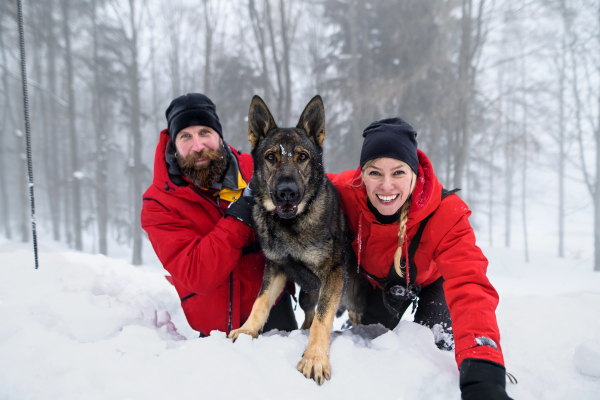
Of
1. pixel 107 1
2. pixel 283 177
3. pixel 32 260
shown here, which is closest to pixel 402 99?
pixel 283 177

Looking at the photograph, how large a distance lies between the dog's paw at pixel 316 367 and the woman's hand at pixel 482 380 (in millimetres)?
764

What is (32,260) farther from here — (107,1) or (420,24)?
(107,1)

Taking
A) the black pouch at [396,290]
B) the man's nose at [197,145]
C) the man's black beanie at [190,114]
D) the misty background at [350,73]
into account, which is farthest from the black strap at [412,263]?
the misty background at [350,73]

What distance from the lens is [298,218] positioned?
2.31m

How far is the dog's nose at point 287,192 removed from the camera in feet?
6.45

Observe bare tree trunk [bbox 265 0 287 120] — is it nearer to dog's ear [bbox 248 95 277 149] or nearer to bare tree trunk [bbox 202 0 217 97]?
bare tree trunk [bbox 202 0 217 97]

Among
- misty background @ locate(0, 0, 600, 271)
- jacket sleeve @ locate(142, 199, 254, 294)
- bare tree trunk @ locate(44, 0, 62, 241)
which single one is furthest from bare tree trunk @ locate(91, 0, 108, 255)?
jacket sleeve @ locate(142, 199, 254, 294)

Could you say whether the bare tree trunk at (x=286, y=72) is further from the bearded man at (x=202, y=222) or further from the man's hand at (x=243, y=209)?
the man's hand at (x=243, y=209)

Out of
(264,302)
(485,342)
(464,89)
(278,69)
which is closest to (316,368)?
(264,302)

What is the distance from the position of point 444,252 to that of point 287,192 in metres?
1.24

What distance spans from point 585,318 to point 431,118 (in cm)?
886

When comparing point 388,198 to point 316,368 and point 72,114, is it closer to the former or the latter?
point 316,368

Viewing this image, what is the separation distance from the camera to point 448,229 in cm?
209

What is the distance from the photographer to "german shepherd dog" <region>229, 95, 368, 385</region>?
2.07 meters
